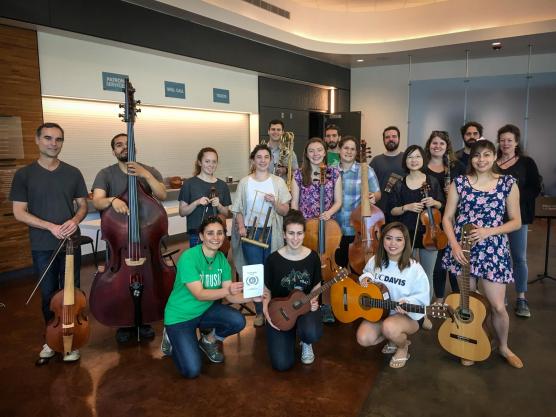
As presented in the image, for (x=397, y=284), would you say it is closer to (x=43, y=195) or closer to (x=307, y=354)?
(x=307, y=354)

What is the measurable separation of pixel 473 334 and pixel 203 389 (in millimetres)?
1745

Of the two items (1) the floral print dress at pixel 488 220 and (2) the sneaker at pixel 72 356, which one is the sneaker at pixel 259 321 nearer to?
(2) the sneaker at pixel 72 356

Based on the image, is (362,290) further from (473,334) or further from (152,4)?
(152,4)

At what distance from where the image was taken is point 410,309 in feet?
9.04

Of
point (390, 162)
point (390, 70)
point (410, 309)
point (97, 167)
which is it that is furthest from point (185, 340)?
point (390, 70)

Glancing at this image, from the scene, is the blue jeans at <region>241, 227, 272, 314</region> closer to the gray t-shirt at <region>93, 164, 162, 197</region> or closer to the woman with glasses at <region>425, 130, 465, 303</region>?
the gray t-shirt at <region>93, 164, 162, 197</region>

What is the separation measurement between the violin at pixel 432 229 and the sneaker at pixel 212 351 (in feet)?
5.57

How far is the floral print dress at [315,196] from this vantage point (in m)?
3.56

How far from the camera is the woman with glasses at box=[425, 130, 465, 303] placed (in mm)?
3568

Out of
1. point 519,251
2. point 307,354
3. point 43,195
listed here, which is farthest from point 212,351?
point 519,251

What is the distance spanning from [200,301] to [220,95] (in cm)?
514

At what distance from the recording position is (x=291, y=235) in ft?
9.68

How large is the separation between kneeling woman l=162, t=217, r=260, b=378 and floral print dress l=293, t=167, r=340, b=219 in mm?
910

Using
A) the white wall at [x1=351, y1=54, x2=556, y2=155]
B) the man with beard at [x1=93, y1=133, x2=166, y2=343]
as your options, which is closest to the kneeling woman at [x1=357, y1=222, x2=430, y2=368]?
→ the man with beard at [x1=93, y1=133, x2=166, y2=343]
